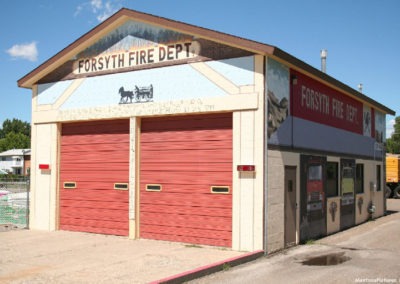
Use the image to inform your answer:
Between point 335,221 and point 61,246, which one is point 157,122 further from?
point 335,221

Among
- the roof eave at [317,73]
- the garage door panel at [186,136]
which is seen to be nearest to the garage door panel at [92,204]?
the garage door panel at [186,136]

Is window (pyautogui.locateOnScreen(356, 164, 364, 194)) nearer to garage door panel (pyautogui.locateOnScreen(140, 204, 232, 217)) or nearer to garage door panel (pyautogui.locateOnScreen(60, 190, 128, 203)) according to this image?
garage door panel (pyautogui.locateOnScreen(140, 204, 232, 217))

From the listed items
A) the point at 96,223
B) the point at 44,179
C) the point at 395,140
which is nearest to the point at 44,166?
the point at 44,179

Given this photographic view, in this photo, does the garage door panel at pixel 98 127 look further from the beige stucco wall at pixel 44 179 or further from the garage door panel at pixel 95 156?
the garage door panel at pixel 95 156

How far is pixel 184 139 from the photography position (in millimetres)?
13133

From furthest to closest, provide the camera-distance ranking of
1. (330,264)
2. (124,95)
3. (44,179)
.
Answer: (44,179) < (124,95) < (330,264)

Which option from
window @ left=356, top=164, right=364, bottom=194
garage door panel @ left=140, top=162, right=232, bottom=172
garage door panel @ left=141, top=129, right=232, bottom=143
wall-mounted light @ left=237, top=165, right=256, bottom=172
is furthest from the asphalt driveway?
window @ left=356, top=164, right=364, bottom=194

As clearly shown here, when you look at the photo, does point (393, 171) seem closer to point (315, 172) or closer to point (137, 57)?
point (315, 172)

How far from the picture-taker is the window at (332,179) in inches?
622

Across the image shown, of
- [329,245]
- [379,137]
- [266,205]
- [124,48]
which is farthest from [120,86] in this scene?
[379,137]

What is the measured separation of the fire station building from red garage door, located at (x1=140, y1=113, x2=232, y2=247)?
0.03 metres

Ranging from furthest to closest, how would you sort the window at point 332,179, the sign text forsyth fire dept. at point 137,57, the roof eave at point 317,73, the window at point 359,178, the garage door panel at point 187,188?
the window at point 359,178 < the window at point 332,179 < the sign text forsyth fire dept. at point 137,57 < the garage door panel at point 187,188 < the roof eave at point 317,73

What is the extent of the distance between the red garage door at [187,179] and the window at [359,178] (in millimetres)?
8627

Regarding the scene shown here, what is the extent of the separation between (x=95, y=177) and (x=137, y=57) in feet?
12.7
